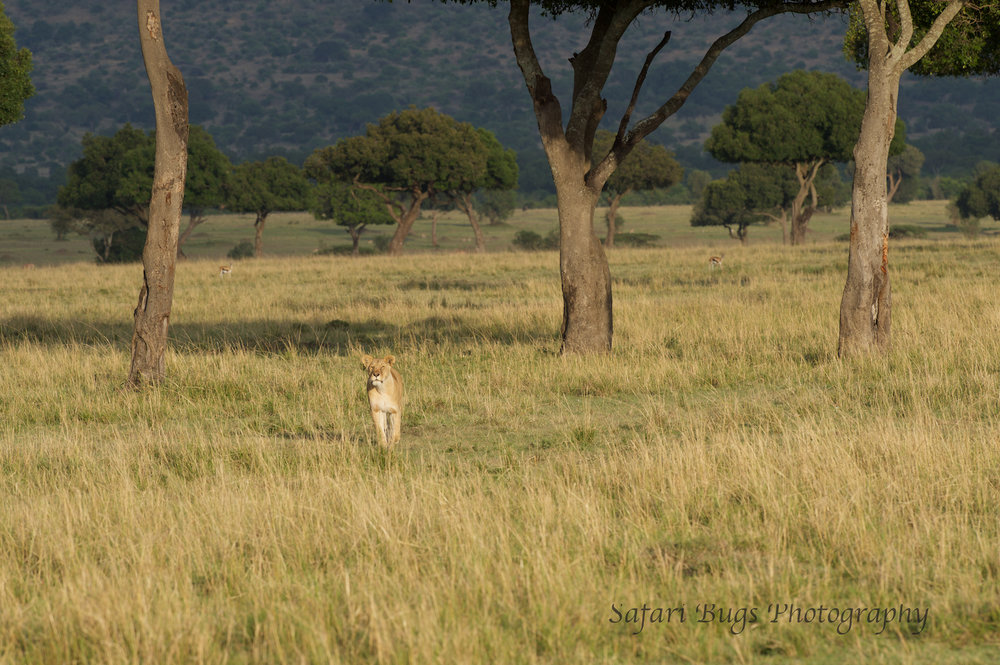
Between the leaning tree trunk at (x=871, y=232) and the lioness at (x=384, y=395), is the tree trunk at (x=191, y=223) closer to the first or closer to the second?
the leaning tree trunk at (x=871, y=232)

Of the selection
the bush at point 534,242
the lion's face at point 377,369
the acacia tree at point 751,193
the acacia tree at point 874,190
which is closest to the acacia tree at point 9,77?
the acacia tree at point 874,190

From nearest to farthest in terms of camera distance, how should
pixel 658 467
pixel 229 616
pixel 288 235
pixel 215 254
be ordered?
pixel 229 616 → pixel 658 467 → pixel 215 254 → pixel 288 235

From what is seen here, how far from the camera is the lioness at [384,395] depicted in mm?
8180

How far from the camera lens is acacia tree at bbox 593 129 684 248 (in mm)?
62844

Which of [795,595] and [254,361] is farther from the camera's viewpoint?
[254,361]

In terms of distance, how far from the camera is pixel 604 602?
16.7ft

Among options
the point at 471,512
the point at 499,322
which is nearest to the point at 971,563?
the point at 471,512

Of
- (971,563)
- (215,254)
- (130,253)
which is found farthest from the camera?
(215,254)

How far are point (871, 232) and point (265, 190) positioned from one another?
2159 inches

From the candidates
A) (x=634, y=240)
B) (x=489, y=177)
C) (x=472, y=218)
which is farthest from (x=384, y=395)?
(x=634, y=240)

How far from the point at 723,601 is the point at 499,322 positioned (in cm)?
1348

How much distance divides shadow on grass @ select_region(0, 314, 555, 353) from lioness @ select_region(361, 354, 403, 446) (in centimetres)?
668

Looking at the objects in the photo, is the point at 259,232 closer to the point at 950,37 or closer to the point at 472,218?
the point at 472,218

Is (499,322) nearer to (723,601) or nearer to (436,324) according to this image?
(436,324)
